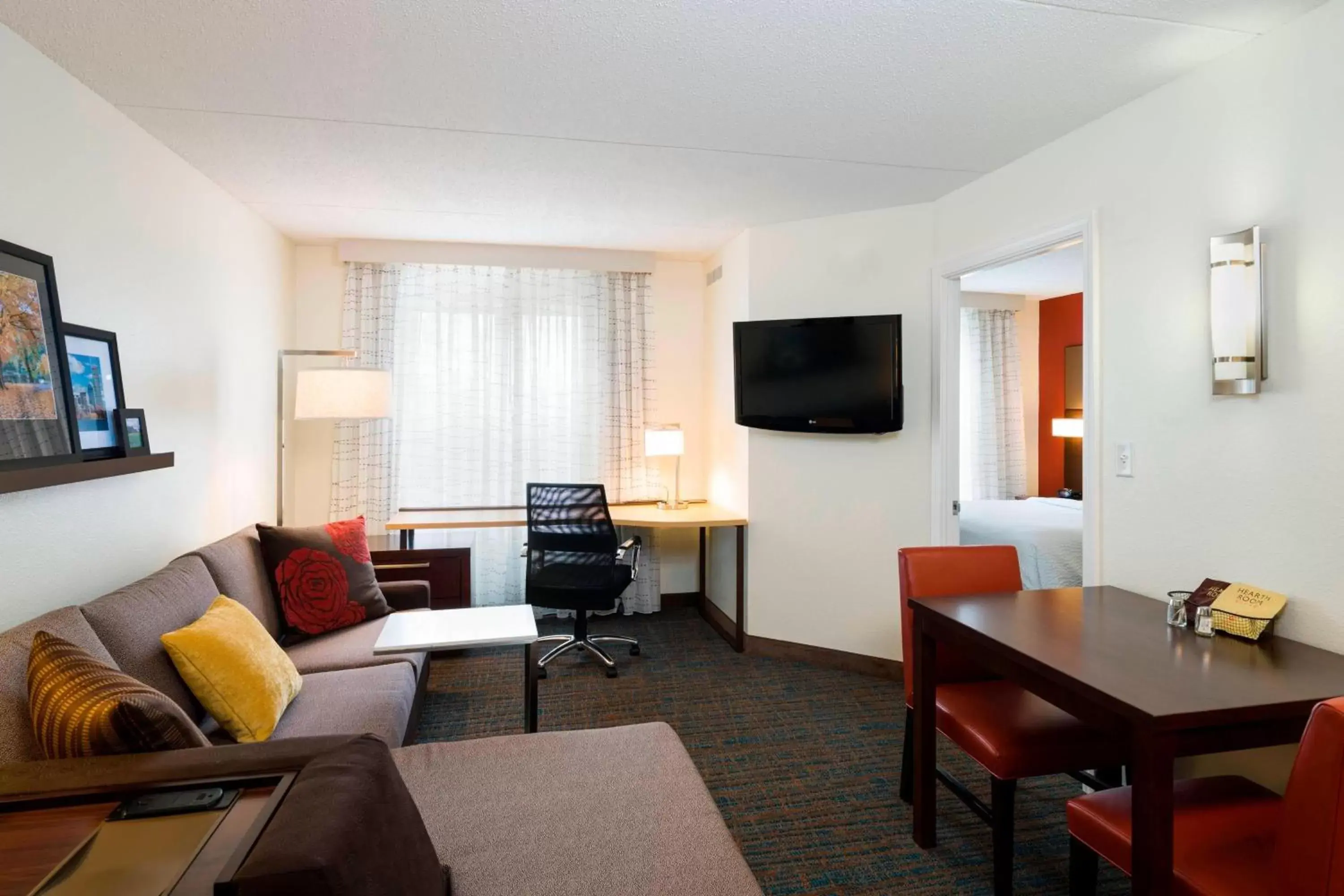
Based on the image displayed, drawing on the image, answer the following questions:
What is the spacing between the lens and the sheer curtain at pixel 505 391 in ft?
14.6

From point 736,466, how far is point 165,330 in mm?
2883

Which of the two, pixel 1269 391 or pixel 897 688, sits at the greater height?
pixel 1269 391

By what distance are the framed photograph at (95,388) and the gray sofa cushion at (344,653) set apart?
963 mm

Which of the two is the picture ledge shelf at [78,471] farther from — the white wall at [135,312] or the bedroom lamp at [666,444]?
the bedroom lamp at [666,444]

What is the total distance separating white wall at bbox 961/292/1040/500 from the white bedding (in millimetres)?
1431

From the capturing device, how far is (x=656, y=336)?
4.83m

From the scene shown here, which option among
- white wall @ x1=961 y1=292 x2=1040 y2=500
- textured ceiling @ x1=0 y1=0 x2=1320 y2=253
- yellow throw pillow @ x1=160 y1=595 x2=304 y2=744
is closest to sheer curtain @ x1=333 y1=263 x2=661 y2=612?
textured ceiling @ x1=0 y1=0 x2=1320 y2=253

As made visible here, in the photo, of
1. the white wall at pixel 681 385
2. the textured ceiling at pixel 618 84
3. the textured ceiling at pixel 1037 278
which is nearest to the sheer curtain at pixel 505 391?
the white wall at pixel 681 385

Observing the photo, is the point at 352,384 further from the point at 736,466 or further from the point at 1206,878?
the point at 1206,878

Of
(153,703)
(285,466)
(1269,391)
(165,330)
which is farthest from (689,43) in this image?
(285,466)

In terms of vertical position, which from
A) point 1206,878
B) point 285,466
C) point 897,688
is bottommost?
point 897,688

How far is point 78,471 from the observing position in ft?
6.61

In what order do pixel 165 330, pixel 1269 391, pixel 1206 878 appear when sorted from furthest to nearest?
pixel 165 330, pixel 1269 391, pixel 1206 878

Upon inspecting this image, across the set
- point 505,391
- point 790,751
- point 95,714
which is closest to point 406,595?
point 505,391
